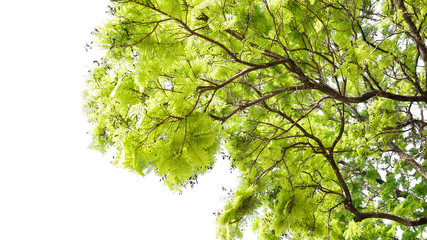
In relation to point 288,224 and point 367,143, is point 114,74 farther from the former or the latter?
point 367,143

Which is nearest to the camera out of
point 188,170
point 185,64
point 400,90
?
point 188,170

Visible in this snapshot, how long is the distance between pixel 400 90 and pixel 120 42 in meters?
4.50

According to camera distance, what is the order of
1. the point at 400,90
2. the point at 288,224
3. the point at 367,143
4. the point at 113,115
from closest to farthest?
the point at 113,115 < the point at 288,224 < the point at 367,143 < the point at 400,90

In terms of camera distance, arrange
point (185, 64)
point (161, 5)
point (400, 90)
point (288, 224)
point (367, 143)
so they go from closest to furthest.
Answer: point (161, 5) < point (185, 64) < point (288, 224) < point (367, 143) < point (400, 90)

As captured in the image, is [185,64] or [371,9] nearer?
[185,64]

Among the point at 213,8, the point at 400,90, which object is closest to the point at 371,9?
the point at 400,90

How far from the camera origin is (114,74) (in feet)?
8.39

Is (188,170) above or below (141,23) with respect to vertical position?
below

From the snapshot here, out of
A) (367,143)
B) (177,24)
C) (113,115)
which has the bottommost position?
(367,143)

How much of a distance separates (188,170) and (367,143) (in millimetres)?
2898

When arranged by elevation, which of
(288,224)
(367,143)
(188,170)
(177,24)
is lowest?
(288,224)

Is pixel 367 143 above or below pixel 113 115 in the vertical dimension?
below

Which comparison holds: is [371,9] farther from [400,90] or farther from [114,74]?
[114,74]

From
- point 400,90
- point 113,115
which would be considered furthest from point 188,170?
Answer: point 400,90
